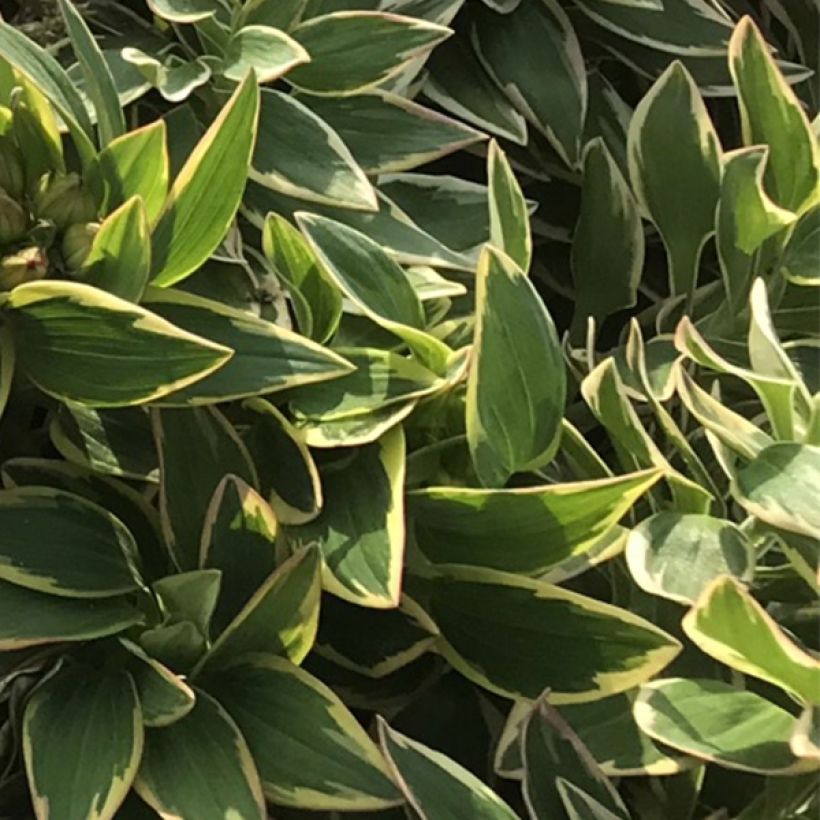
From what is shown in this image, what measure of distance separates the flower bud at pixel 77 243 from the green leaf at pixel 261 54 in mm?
125

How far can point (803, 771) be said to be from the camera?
1.73 feet

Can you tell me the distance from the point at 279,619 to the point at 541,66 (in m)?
0.41

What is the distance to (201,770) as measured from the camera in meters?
0.53

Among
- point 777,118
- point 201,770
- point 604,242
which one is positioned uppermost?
point 777,118

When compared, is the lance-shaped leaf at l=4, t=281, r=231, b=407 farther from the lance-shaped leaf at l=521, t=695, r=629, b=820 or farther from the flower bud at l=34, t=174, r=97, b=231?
the lance-shaped leaf at l=521, t=695, r=629, b=820

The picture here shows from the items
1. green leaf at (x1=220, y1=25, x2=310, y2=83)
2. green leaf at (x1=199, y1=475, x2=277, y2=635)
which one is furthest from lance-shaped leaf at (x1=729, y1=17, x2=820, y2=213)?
green leaf at (x1=199, y1=475, x2=277, y2=635)

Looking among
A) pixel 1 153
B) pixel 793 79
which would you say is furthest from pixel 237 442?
pixel 793 79

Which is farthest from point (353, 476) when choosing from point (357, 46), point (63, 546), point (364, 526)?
point (357, 46)

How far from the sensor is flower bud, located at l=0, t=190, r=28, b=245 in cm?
52

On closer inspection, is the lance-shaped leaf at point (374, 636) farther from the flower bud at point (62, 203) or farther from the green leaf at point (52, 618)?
the flower bud at point (62, 203)

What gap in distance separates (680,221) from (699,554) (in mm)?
233

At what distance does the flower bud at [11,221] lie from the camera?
52cm

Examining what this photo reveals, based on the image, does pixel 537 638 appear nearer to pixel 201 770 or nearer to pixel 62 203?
pixel 201 770

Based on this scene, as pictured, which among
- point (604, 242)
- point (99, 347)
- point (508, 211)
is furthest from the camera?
point (604, 242)
